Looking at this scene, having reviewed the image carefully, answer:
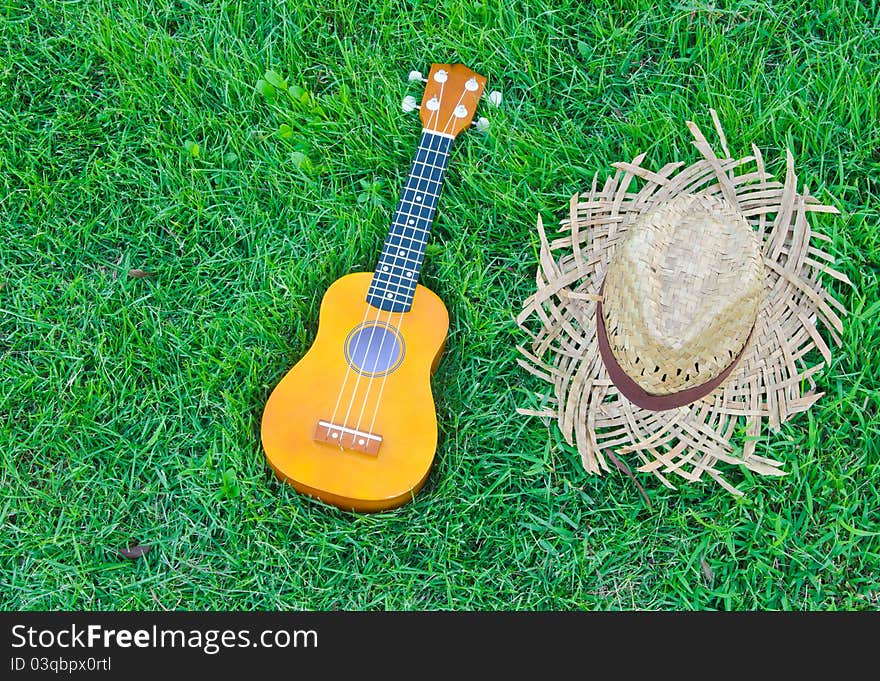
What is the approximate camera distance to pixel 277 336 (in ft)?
8.26

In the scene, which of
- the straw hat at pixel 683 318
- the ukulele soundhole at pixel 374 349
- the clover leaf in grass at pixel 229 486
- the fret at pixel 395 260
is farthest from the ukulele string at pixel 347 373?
the straw hat at pixel 683 318

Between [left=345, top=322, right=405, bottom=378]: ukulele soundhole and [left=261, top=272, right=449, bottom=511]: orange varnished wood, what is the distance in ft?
0.06

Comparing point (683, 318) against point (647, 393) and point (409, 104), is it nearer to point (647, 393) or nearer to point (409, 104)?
point (647, 393)

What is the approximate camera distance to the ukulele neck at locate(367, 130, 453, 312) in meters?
2.45

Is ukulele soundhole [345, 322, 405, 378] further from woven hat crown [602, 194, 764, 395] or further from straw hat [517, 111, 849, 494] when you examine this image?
woven hat crown [602, 194, 764, 395]

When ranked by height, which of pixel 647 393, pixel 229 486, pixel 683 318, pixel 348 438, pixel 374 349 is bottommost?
pixel 229 486

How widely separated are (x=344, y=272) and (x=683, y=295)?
4.05 feet

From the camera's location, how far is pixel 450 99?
104 inches

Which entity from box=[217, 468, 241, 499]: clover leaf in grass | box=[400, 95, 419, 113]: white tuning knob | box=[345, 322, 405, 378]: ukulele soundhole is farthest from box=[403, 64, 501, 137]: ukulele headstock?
box=[217, 468, 241, 499]: clover leaf in grass

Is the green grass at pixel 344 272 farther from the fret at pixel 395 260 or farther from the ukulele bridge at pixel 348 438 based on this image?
the ukulele bridge at pixel 348 438

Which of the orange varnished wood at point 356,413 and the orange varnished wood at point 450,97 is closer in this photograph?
the orange varnished wood at point 356,413

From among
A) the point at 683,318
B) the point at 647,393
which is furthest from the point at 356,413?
Answer: the point at 683,318

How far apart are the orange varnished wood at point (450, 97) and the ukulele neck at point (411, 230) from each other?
39mm

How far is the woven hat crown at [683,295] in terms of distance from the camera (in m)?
1.77
